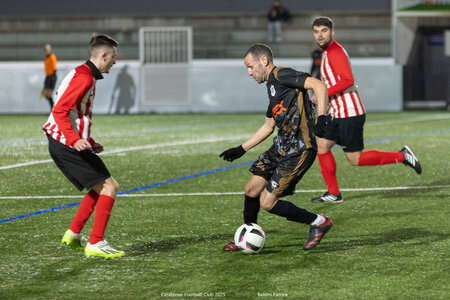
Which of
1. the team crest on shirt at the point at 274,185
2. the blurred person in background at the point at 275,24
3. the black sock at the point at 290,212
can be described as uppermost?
the blurred person in background at the point at 275,24

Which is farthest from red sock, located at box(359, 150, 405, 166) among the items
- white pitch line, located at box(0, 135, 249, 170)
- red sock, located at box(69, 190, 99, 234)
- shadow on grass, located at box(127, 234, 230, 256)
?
white pitch line, located at box(0, 135, 249, 170)

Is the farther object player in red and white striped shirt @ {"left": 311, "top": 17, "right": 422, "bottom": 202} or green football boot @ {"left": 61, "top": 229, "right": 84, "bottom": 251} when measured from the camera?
player in red and white striped shirt @ {"left": 311, "top": 17, "right": 422, "bottom": 202}

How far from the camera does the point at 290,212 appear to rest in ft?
16.7

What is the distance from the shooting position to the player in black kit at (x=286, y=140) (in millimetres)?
4992

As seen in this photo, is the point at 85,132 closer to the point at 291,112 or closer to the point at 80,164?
the point at 80,164

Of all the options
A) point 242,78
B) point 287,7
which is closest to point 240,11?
point 287,7

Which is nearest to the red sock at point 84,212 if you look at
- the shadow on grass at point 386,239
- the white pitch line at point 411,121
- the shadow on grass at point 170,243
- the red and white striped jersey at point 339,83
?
the shadow on grass at point 170,243

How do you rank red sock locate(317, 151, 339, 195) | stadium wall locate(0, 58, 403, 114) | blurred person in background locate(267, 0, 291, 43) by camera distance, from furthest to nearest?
1. blurred person in background locate(267, 0, 291, 43)
2. stadium wall locate(0, 58, 403, 114)
3. red sock locate(317, 151, 339, 195)

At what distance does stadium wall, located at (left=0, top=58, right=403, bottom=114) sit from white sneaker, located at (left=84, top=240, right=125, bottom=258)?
18.3m

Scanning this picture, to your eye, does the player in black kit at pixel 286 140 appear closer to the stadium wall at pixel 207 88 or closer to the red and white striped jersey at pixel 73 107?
the red and white striped jersey at pixel 73 107

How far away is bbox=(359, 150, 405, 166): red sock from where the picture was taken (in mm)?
7473

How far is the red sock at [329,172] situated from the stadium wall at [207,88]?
51.4 ft

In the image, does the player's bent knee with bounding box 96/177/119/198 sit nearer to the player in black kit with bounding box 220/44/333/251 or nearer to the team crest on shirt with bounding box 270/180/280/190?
the player in black kit with bounding box 220/44/333/251

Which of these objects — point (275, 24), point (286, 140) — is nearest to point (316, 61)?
point (275, 24)
